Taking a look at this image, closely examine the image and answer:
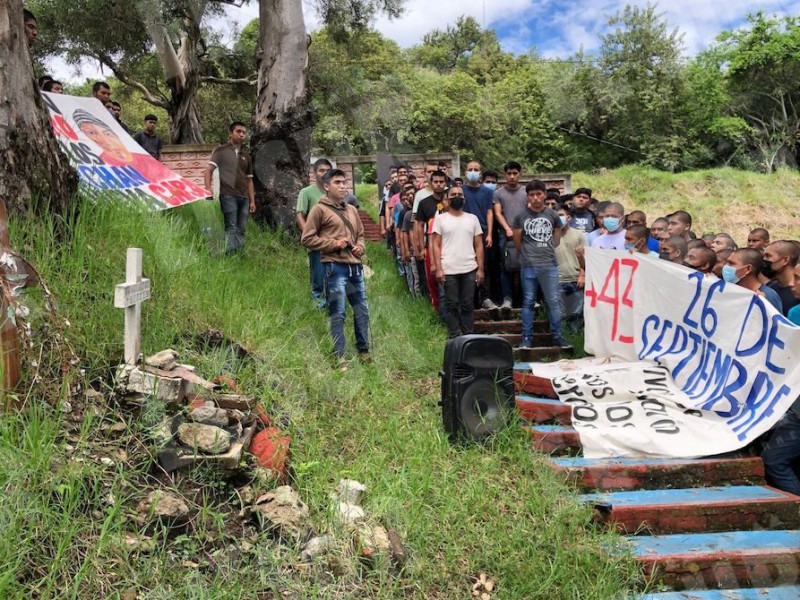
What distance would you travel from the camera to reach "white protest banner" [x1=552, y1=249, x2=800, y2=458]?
452 centimetres

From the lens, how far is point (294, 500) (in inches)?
133

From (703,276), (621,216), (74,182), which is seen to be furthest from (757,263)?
(74,182)

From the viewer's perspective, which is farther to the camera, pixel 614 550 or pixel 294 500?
pixel 614 550

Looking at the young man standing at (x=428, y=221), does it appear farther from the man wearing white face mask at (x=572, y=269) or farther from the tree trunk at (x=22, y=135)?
the tree trunk at (x=22, y=135)

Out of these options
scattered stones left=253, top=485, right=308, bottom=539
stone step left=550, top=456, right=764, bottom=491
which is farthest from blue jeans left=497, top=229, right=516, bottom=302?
scattered stones left=253, top=485, right=308, bottom=539

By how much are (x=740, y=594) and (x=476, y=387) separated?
204cm

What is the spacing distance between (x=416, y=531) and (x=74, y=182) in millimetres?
3589

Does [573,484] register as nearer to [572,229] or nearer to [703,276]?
[703,276]

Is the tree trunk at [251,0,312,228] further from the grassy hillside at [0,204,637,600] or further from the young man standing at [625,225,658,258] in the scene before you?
the young man standing at [625,225,658,258]

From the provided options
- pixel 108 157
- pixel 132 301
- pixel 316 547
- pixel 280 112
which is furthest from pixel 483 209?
pixel 316 547

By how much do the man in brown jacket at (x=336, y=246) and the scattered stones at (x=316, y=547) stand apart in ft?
8.80

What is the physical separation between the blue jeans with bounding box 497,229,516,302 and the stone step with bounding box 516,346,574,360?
50.1 inches

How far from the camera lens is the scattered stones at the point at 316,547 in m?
3.05

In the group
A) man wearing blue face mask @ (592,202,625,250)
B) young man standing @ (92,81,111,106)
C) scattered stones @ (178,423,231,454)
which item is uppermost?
young man standing @ (92,81,111,106)
